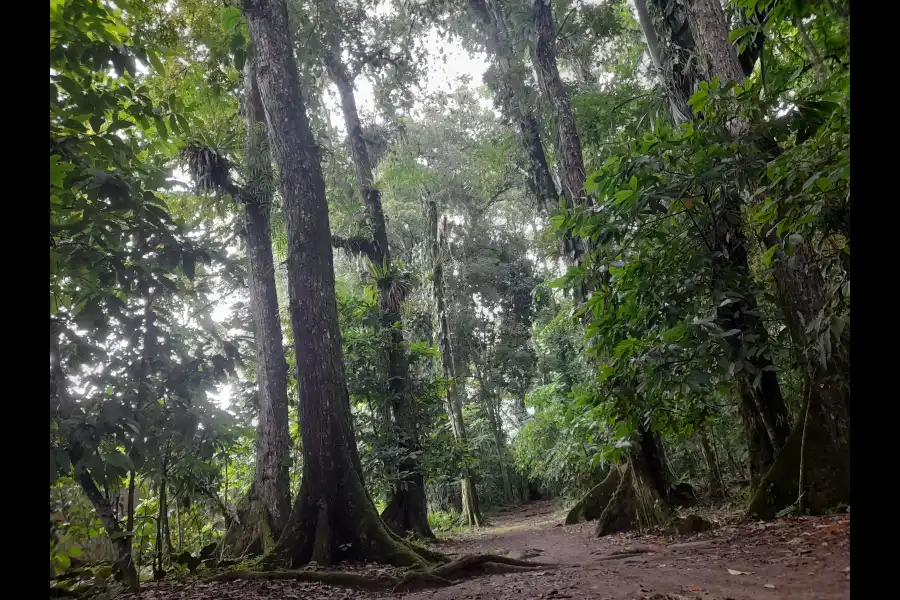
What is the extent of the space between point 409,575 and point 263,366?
18.4 ft

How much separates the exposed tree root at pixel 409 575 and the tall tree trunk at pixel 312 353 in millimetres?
526

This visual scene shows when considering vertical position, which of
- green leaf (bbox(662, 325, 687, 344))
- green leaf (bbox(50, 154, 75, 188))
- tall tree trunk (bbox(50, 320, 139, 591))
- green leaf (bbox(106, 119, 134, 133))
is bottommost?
tall tree trunk (bbox(50, 320, 139, 591))

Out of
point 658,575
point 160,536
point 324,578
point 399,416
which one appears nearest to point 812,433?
point 658,575

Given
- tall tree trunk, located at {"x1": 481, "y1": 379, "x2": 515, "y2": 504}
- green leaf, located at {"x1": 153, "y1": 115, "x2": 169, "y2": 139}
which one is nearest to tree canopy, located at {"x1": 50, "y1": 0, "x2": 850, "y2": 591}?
green leaf, located at {"x1": 153, "y1": 115, "x2": 169, "y2": 139}

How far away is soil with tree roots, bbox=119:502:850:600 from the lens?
9.97ft

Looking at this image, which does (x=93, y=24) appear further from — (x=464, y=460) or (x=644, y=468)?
(x=464, y=460)

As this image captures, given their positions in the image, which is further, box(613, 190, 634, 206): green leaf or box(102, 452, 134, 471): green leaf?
box(613, 190, 634, 206): green leaf

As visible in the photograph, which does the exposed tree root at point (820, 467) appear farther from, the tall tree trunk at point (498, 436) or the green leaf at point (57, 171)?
the tall tree trunk at point (498, 436)

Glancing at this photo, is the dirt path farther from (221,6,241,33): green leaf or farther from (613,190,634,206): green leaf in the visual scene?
(221,6,241,33): green leaf

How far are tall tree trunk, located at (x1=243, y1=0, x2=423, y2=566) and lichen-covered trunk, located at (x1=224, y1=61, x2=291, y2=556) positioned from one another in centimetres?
179

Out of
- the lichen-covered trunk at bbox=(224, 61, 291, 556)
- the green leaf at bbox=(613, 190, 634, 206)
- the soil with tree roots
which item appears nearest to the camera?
the soil with tree roots

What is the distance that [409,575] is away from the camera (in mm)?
4906
